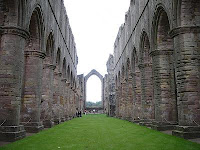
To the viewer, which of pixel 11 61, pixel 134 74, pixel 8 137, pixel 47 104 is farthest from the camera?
pixel 134 74

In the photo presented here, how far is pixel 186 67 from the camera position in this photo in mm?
7680

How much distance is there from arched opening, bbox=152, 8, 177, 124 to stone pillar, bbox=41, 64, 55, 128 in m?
6.32

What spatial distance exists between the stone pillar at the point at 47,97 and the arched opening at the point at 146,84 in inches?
226

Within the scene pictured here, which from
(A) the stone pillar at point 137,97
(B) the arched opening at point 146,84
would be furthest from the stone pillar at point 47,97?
(A) the stone pillar at point 137,97

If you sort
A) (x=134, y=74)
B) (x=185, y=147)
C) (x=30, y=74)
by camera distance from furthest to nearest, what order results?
(x=134, y=74) → (x=30, y=74) → (x=185, y=147)

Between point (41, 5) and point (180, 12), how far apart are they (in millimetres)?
6519

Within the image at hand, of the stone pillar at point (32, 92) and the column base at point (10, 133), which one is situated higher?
the stone pillar at point (32, 92)

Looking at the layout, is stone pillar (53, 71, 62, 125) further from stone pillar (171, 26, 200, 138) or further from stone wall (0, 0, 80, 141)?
stone pillar (171, 26, 200, 138)

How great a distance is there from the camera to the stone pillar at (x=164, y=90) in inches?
400

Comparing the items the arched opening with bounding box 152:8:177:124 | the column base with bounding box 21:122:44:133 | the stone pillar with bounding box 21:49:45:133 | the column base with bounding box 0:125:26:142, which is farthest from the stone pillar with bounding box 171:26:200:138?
the stone pillar with bounding box 21:49:45:133

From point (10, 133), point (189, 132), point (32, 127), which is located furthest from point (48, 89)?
point (189, 132)

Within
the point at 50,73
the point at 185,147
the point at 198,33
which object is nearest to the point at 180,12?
the point at 198,33

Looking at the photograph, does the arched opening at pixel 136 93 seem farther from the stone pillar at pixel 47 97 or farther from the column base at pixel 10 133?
the column base at pixel 10 133

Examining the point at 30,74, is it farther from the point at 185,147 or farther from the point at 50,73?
the point at 185,147
